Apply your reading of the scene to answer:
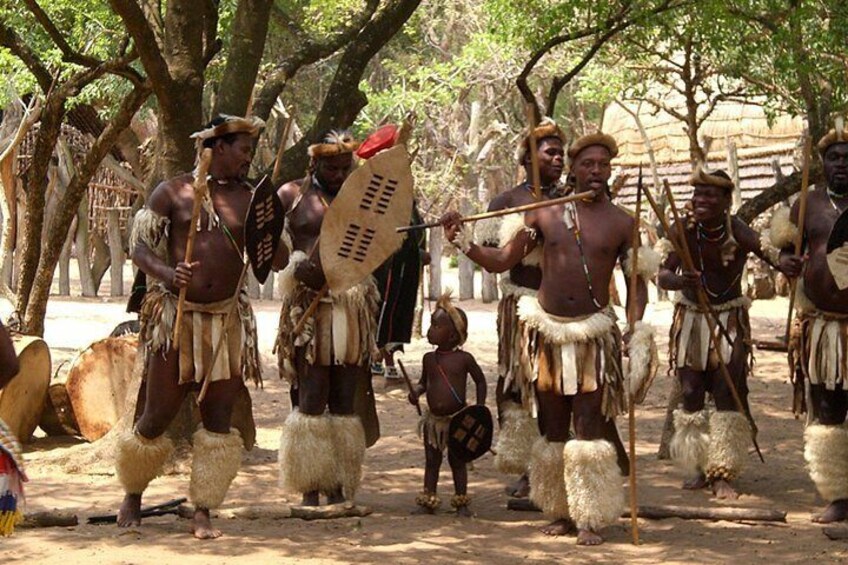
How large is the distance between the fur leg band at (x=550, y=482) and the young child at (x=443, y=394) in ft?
1.85

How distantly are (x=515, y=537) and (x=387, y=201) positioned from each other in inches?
66.7

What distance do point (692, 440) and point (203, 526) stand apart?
9.59 feet

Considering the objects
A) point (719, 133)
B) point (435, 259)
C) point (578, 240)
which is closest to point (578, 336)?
point (578, 240)

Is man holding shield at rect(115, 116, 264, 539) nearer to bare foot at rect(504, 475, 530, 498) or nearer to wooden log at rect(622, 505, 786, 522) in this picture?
bare foot at rect(504, 475, 530, 498)

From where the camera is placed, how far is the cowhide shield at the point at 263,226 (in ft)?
21.8

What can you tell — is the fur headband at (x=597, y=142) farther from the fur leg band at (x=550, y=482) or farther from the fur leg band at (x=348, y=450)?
the fur leg band at (x=348, y=450)

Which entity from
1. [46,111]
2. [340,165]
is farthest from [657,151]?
[340,165]

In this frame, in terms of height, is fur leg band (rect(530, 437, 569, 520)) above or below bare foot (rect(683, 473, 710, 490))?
above

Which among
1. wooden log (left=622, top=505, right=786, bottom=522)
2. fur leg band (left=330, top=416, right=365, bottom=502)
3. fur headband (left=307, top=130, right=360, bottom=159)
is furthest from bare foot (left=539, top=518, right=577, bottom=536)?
fur headband (left=307, top=130, right=360, bottom=159)

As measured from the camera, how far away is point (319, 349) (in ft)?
23.8

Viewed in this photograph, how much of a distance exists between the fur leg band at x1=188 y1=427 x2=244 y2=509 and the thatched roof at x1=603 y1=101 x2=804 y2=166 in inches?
692

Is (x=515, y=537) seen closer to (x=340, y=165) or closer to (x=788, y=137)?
(x=340, y=165)

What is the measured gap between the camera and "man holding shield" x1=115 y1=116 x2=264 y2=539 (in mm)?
6727

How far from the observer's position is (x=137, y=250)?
679cm
